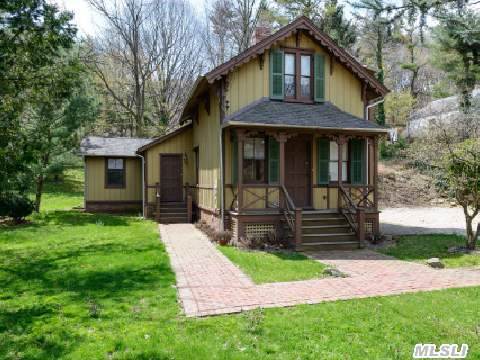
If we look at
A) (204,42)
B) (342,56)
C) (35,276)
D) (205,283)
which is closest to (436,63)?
(342,56)

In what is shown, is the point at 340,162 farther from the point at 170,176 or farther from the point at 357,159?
the point at 170,176

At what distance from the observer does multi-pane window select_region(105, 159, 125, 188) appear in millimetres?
20469

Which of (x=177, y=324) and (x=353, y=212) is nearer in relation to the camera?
(x=177, y=324)

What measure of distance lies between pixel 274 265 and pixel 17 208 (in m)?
11.9

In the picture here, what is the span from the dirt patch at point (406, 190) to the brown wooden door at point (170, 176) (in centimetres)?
1298

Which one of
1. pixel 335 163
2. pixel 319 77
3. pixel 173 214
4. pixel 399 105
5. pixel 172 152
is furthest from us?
pixel 399 105

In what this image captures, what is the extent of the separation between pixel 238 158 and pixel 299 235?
9.16ft

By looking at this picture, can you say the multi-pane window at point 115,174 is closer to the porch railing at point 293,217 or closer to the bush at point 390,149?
the porch railing at point 293,217

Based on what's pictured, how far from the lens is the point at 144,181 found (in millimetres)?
18266

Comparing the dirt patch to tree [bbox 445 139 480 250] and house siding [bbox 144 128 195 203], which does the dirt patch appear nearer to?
house siding [bbox 144 128 195 203]

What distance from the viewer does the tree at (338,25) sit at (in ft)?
93.8

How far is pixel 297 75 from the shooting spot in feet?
42.8

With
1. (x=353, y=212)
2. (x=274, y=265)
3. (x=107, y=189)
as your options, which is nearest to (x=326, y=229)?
(x=353, y=212)

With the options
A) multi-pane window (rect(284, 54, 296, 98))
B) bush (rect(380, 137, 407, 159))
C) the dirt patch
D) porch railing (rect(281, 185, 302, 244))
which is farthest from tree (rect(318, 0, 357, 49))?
porch railing (rect(281, 185, 302, 244))
